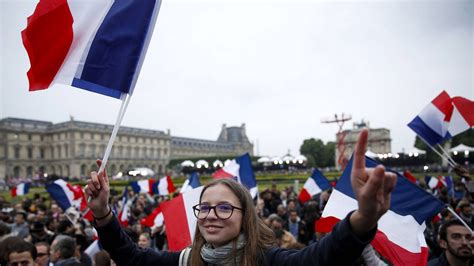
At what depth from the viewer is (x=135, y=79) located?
2.40 meters

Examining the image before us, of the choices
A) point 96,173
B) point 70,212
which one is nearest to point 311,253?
point 96,173

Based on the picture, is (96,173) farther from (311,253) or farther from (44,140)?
(44,140)

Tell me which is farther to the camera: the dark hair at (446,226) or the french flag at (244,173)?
the french flag at (244,173)

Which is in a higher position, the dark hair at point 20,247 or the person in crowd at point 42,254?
the dark hair at point 20,247

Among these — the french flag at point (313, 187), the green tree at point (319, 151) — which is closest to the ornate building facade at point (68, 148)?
the green tree at point (319, 151)

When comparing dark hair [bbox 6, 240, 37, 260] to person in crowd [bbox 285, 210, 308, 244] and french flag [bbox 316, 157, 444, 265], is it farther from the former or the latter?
person in crowd [bbox 285, 210, 308, 244]

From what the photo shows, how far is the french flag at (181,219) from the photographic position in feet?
12.5

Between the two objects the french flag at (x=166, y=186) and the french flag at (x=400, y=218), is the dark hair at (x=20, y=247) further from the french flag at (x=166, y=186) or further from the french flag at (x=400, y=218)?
the french flag at (x=166, y=186)

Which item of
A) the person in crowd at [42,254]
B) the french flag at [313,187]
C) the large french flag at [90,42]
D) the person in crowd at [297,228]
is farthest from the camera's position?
the french flag at [313,187]

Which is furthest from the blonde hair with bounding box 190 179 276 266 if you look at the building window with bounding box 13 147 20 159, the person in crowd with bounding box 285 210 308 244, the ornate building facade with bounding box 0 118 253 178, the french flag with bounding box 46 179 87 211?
the building window with bounding box 13 147 20 159

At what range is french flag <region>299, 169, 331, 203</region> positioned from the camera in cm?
1064

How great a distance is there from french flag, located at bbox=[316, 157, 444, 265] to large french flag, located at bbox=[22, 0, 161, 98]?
169 cm

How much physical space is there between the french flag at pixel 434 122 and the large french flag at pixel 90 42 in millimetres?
4085

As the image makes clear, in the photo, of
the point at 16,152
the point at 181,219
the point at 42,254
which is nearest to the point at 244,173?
the point at 181,219
